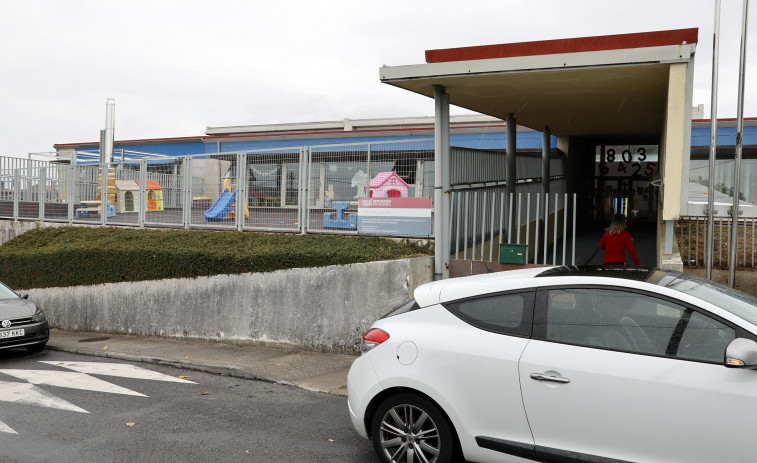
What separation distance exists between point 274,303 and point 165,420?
422cm

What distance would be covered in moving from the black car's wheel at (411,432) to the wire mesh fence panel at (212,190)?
8617mm

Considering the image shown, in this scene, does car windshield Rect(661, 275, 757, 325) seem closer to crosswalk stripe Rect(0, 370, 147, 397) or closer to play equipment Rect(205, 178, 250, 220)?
crosswalk stripe Rect(0, 370, 147, 397)

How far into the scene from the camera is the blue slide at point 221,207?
12.9m

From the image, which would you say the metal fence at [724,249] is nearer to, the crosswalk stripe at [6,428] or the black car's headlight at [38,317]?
the crosswalk stripe at [6,428]

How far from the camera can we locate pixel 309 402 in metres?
7.08

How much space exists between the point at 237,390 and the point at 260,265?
3255 millimetres

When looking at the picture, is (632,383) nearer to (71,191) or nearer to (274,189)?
(274,189)

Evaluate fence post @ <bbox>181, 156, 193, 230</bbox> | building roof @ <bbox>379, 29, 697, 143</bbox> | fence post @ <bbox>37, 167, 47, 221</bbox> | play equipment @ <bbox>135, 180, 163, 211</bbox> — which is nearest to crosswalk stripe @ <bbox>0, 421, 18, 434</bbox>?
building roof @ <bbox>379, 29, 697, 143</bbox>

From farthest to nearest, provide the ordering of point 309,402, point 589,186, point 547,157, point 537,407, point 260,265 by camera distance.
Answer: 1. point 589,186
2. point 547,157
3. point 260,265
4. point 309,402
5. point 537,407

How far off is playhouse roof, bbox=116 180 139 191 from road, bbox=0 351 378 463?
6861mm

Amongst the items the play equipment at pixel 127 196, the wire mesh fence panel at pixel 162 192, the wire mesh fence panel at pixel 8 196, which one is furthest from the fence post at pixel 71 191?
the wire mesh fence panel at pixel 162 192

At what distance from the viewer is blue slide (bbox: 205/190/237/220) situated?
42.4 ft

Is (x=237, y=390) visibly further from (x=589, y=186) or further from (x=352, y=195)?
(x=589, y=186)

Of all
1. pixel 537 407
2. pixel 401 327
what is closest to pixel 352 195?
pixel 401 327
